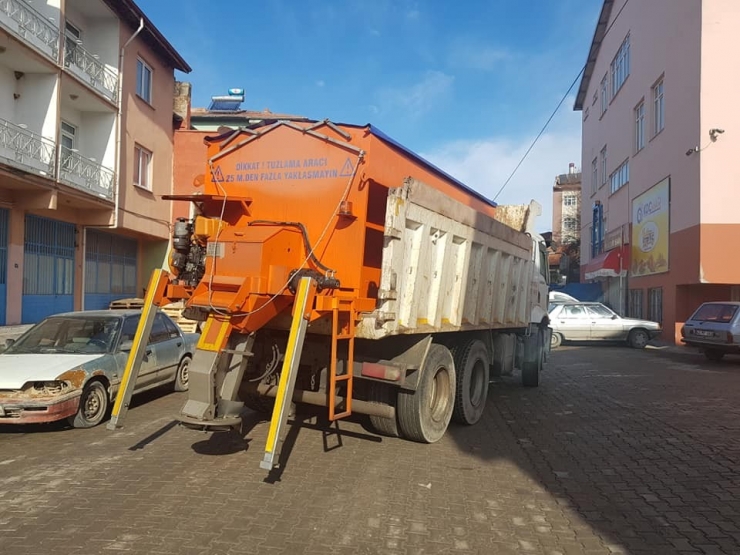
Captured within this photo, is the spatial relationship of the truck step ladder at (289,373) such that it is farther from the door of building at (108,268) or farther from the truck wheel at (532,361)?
the door of building at (108,268)

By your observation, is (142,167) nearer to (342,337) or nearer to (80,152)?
(80,152)

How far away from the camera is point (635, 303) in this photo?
2528 centimetres

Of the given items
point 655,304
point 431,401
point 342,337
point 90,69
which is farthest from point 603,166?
point 342,337

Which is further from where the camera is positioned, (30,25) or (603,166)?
(603,166)

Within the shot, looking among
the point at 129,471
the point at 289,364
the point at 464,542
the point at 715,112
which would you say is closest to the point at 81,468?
the point at 129,471

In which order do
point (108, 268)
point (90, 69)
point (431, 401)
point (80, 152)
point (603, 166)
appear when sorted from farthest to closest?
point (603, 166) < point (108, 268) < point (80, 152) < point (90, 69) < point (431, 401)

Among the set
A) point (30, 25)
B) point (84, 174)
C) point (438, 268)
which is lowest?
point (438, 268)

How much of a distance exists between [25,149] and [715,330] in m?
17.9

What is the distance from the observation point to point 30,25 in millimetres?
13164

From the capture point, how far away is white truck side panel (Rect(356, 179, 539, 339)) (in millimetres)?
5172

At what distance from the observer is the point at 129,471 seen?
493cm

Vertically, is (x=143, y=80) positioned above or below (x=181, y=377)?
above

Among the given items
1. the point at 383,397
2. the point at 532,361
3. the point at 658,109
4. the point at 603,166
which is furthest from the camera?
the point at 603,166

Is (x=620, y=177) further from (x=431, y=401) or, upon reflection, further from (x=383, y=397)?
(x=383, y=397)
